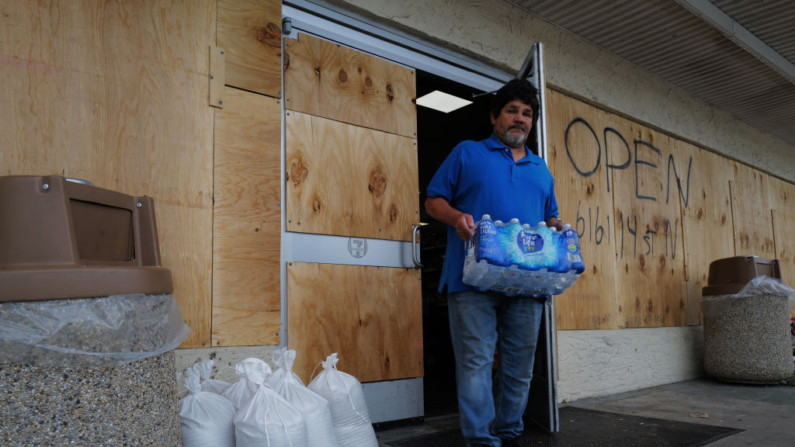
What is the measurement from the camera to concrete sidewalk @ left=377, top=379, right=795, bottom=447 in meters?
3.10

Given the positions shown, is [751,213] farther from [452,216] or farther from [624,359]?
[452,216]

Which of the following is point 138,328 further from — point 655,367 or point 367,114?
point 655,367

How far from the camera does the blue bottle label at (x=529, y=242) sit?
7.62 feet

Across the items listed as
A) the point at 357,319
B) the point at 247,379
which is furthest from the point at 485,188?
the point at 247,379

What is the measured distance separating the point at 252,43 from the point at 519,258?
5.46ft

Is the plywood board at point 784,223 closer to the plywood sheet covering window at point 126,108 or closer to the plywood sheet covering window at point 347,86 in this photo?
the plywood sheet covering window at point 347,86

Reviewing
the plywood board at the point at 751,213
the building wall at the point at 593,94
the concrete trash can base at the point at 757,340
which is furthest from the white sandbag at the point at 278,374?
the plywood board at the point at 751,213

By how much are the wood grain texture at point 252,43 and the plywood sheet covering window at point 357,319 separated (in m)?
0.93

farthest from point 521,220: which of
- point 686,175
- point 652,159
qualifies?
point 686,175

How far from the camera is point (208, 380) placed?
2.22 meters

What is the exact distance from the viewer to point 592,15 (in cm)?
454

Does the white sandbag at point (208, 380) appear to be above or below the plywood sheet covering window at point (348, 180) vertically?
below

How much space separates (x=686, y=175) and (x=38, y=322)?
621cm

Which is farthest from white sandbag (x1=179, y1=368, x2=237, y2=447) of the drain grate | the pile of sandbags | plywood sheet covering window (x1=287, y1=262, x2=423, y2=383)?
the drain grate
